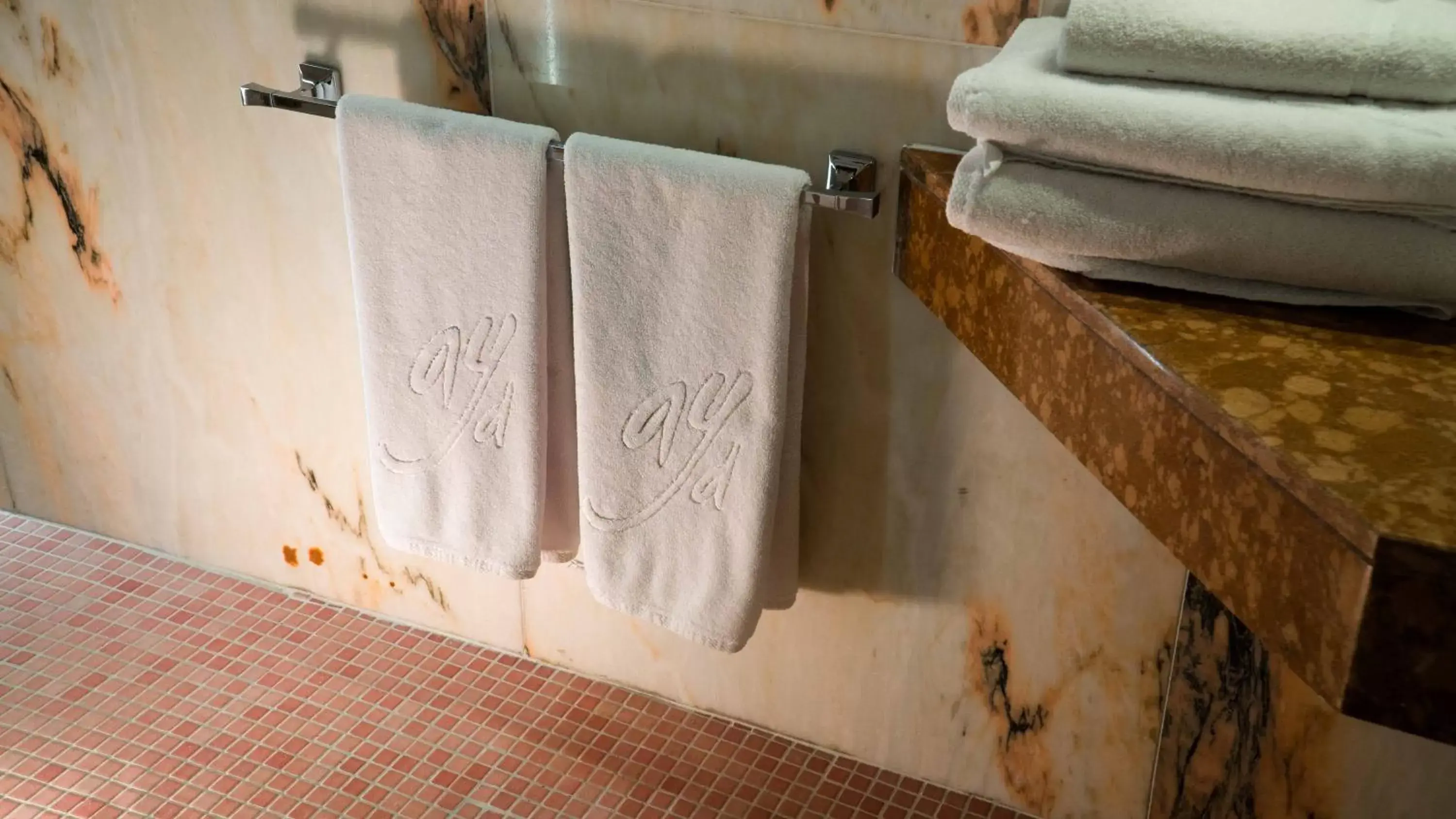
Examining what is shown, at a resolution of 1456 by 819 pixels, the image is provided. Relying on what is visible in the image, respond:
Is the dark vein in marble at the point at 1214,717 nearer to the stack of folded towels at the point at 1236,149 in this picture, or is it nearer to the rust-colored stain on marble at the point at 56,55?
the stack of folded towels at the point at 1236,149

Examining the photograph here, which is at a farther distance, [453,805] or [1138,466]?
[453,805]

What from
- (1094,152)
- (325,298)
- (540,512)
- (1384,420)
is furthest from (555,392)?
(1384,420)

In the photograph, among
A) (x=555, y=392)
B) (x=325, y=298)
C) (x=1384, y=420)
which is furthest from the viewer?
(x=325, y=298)

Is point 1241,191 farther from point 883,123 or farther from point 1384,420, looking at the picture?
point 883,123

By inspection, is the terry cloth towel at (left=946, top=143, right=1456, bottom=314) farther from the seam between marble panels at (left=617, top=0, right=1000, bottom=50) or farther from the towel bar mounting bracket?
the towel bar mounting bracket

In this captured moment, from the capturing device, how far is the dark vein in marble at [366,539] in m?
1.67

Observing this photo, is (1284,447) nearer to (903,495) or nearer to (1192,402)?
(1192,402)

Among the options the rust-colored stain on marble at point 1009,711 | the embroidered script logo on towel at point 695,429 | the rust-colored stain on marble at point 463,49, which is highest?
the rust-colored stain on marble at point 463,49

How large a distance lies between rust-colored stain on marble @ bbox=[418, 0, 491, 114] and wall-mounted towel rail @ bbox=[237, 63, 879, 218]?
0.12m

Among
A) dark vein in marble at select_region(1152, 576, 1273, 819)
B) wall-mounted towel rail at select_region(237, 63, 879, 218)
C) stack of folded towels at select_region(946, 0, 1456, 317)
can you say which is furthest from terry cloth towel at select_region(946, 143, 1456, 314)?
dark vein in marble at select_region(1152, 576, 1273, 819)

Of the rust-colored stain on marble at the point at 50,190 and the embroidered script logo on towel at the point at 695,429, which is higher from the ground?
the rust-colored stain on marble at the point at 50,190

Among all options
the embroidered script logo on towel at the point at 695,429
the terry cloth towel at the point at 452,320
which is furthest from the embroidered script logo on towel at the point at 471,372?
the embroidered script logo on towel at the point at 695,429

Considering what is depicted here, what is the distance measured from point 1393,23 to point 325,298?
1.19 m

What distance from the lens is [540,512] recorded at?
4.36 feet
